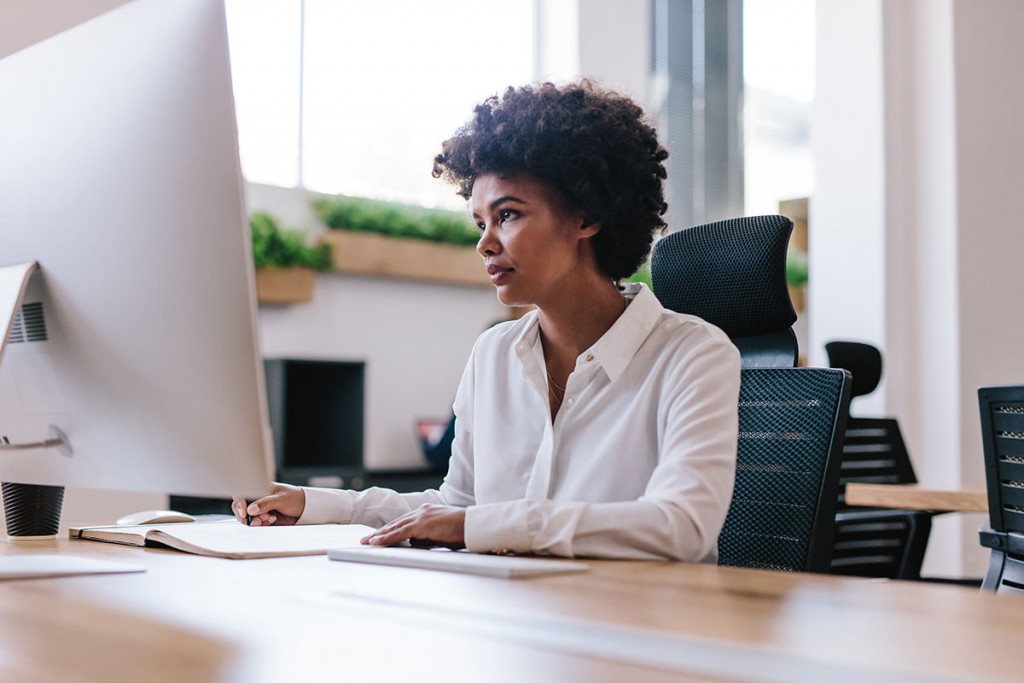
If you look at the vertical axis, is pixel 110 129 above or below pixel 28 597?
above

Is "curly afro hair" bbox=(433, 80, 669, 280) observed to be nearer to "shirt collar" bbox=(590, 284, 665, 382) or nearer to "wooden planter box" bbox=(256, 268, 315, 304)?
"shirt collar" bbox=(590, 284, 665, 382)

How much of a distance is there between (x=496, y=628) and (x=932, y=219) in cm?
462

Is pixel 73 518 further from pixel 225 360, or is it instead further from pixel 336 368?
pixel 336 368

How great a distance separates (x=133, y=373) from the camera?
0.97 m

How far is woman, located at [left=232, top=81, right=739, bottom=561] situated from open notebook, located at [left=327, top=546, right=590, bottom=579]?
3.8 inches

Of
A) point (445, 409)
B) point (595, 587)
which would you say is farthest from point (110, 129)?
point (445, 409)

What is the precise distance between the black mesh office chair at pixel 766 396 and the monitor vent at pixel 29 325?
3.26ft

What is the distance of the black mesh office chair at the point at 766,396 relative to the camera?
150 centimetres

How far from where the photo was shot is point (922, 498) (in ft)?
7.88

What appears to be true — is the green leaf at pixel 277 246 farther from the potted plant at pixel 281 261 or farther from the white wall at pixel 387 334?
the white wall at pixel 387 334

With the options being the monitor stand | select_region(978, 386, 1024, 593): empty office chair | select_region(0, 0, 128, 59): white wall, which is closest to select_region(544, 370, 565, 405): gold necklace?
the monitor stand

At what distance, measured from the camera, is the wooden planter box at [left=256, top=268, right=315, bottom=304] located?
15.1ft

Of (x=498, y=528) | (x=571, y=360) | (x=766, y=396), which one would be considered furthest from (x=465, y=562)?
(x=766, y=396)

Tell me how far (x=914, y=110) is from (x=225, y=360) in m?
4.77
